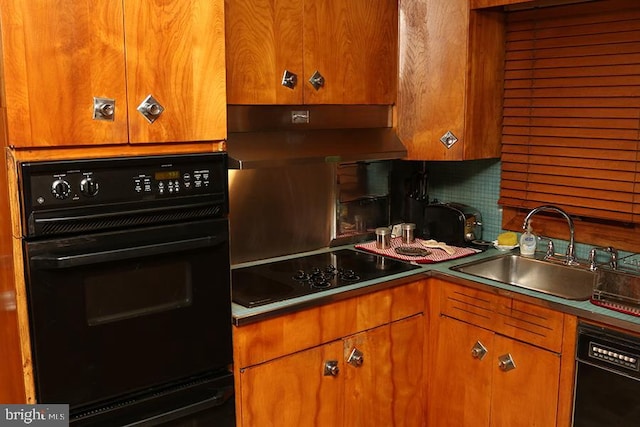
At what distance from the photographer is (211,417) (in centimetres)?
202

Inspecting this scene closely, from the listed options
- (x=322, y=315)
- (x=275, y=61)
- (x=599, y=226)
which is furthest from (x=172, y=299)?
(x=599, y=226)

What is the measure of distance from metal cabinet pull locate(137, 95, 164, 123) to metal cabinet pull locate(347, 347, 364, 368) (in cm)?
112

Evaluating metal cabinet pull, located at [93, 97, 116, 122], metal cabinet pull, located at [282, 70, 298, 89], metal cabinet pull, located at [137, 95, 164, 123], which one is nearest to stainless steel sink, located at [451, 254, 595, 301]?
metal cabinet pull, located at [282, 70, 298, 89]

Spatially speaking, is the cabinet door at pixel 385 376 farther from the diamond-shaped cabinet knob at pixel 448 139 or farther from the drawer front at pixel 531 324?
the diamond-shaped cabinet knob at pixel 448 139

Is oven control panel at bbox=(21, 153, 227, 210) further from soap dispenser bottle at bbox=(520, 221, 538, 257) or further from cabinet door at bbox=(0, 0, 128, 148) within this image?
soap dispenser bottle at bbox=(520, 221, 538, 257)

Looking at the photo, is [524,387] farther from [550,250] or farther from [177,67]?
[177,67]

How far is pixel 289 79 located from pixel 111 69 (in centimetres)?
82

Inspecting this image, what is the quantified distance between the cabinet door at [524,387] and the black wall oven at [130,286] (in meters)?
1.01

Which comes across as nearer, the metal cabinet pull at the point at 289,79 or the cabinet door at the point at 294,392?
the cabinet door at the point at 294,392

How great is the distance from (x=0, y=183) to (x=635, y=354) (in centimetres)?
195

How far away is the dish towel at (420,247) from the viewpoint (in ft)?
8.76

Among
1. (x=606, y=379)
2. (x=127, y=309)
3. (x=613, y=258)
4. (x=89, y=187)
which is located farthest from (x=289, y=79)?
(x=606, y=379)

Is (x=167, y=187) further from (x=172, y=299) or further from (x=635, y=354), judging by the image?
(x=635, y=354)

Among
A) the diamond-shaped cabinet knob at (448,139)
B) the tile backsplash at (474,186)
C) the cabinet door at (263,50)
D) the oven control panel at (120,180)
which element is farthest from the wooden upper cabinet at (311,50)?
the tile backsplash at (474,186)
